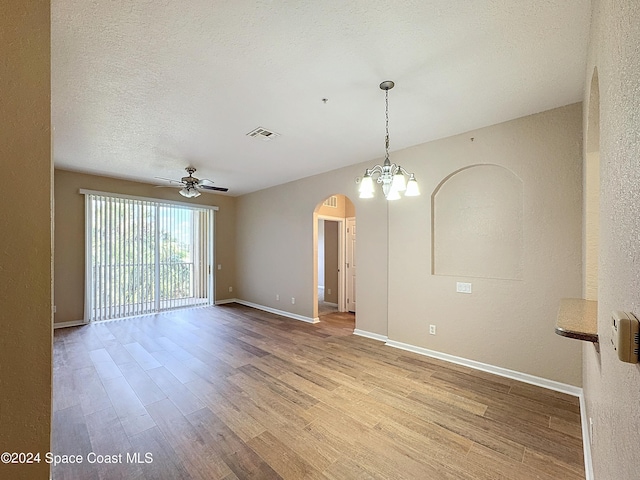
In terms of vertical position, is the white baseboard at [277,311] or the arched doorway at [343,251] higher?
the arched doorway at [343,251]

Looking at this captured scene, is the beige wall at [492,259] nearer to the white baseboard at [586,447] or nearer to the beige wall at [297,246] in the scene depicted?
the beige wall at [297,246]

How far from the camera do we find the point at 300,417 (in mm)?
2391

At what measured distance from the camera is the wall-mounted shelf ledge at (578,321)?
4.48 feet

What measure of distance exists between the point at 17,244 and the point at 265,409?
226cm

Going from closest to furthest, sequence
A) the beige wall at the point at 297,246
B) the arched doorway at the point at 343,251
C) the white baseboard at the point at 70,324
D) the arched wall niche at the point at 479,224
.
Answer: the arched wall niche at the point at 479,224 → the beige wall at the point at 297,246 → the white baseboard at the point at 70,324 → the arched doorway at the point at 343,251

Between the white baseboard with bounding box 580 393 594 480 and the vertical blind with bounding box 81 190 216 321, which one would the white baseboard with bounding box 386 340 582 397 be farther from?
the vertical blind with bounding box 81 190 216 321

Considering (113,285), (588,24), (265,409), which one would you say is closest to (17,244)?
(265,409)

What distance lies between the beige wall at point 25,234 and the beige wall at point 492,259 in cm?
369

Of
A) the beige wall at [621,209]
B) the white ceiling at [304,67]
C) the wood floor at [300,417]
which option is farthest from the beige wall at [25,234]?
the beige wall at [621,209]

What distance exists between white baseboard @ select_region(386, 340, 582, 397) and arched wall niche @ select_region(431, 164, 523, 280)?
41.1 inches

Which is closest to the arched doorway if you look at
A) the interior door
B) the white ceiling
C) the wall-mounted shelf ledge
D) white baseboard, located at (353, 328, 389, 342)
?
the interior door

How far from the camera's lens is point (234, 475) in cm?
179

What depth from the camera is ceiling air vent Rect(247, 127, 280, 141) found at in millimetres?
3381

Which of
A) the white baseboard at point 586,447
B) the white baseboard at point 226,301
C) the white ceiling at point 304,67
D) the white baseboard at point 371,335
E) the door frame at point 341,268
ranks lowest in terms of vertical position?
the white baseboard at point 226,301
